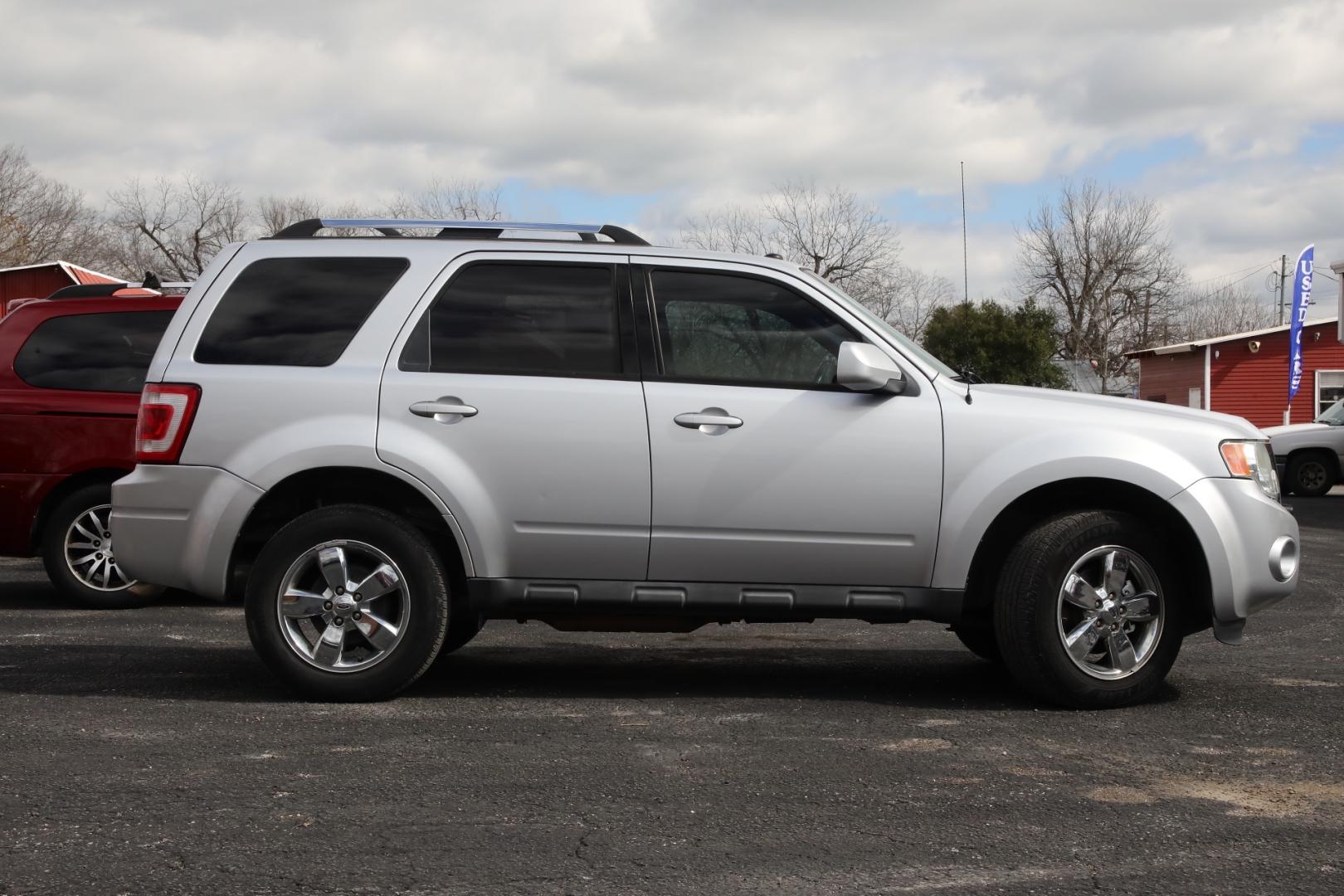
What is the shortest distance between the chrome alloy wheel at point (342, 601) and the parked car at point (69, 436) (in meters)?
3.73

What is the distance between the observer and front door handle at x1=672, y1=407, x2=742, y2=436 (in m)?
5.89

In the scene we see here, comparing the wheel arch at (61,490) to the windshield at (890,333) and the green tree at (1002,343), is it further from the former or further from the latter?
the green tree at (1002,343)

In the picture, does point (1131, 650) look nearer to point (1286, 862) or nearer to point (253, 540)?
point (1286, 862)

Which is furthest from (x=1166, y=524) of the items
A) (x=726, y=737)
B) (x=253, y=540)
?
(x=253, y=540)

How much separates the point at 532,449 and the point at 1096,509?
2.33 m

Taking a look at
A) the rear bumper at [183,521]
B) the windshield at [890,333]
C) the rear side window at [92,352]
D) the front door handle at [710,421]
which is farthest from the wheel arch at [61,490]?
the windshield at [890,333]

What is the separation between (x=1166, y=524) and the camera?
6.09 m

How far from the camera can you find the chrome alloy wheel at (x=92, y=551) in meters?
9.22

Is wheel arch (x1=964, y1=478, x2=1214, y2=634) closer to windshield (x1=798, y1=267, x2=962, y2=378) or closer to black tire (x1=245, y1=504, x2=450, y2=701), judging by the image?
windshield (x1=798, y1=267, x2=962, y2=378)

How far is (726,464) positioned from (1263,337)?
137 feet

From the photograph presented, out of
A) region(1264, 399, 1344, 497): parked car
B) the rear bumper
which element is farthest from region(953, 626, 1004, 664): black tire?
region(1264, 399, 1344, 497): parked car

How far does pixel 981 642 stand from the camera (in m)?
7.09

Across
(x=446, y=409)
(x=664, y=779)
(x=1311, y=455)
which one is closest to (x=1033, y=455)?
(x=664, y=779)

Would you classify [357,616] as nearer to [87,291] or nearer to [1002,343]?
[87,291]
